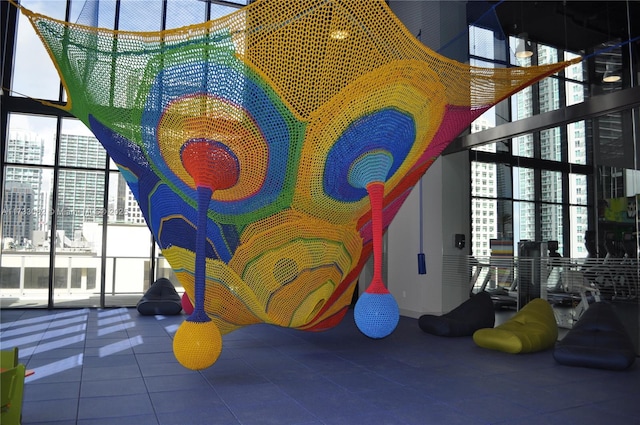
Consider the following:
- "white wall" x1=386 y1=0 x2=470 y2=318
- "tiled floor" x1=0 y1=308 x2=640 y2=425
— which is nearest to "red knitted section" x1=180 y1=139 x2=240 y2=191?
"tiled floor" x1=0 y1=308 x2=640 y2=425

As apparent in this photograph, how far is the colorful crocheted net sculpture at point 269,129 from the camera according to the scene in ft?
9.56

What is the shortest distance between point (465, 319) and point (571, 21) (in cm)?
392

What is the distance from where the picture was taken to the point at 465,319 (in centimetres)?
644

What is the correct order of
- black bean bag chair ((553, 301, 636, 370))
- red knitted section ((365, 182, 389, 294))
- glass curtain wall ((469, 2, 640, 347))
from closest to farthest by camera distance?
red knitted section ((365, 182, 389, 294))
black bean bag chair ((553, 301, 636, 370))
glass curtain wall ((469, 2, 640, 347))

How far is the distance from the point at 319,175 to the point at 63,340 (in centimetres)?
399

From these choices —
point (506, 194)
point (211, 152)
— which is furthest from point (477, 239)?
point (211, 152)

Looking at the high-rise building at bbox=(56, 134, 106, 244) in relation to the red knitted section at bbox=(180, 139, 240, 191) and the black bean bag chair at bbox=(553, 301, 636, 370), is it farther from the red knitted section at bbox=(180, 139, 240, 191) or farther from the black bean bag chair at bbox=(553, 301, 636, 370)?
the black bean bag chair at bbox=(553, 301, 636, 370)

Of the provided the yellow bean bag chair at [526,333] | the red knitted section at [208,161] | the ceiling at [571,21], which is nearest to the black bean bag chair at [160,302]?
the yellow bean bag chair at [526,333]

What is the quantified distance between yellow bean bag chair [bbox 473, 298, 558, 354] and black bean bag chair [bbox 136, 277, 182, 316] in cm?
463

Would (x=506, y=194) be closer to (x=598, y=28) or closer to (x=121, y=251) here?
(x=598, y=28)

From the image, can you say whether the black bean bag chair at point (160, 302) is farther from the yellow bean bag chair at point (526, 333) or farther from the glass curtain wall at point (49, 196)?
the yellow bean bag chair at point (526, 333)

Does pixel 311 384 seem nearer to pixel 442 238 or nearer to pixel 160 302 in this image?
pixel 442 238

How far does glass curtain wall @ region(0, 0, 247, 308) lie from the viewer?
8.38 m

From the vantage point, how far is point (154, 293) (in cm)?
824
